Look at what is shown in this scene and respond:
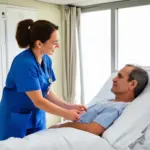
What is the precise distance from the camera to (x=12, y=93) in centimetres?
164

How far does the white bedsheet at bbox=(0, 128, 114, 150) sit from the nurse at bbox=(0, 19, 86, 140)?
7.4 inches

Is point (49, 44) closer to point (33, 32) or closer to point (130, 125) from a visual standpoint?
Result: point (33, 32)

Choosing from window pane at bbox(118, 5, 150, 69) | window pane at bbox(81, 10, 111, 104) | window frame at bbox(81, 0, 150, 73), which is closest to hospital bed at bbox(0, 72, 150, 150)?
window pane at bbox(118, 5, 150, 69)

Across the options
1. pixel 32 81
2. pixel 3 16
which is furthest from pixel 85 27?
pixel 32 81

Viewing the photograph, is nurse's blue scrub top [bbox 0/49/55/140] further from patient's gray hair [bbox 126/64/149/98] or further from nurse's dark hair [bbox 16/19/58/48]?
patient's gray hair [bbox 126/64/149/98]

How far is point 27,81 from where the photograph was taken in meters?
1.49

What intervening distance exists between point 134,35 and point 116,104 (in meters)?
1.83

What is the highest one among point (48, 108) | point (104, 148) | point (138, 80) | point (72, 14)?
point (72, 14)

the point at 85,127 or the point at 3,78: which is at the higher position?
the point at 3,78

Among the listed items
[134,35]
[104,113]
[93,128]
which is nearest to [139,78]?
[104,113]

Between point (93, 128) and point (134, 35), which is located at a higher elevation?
point (134, 35)

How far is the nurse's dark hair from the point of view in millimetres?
1564

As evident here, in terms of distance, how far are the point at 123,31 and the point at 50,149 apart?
8.04ft

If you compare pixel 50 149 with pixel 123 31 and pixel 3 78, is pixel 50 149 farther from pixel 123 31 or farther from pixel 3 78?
pixel 123 31
